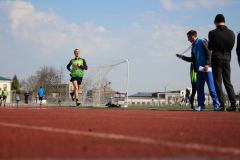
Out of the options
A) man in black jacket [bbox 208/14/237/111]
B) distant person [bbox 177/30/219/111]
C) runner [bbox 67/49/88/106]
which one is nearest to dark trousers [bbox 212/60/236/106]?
man in black jacket [bbox 208/14/237/111]

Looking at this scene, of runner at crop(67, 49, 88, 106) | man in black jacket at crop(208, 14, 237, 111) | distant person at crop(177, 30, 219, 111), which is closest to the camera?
man in black jacket at crop(208, 14, 237, 111)

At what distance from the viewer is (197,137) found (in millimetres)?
2562

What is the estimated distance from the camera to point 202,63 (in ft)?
28.4

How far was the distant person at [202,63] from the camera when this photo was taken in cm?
860

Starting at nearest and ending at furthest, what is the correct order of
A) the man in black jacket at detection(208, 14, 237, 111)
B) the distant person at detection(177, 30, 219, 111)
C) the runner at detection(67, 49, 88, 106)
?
the man in black jacket at detection(208, 14, 237, 111), the distant person at detection(177, 30, 219, 111), the runner at detection(67, 49, 88, 106)

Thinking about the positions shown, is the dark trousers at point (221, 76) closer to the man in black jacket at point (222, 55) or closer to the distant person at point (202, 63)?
the man in black jacket at point (222, 55)

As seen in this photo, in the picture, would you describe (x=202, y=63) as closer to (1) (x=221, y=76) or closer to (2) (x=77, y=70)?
(1) (x=221, y=76)

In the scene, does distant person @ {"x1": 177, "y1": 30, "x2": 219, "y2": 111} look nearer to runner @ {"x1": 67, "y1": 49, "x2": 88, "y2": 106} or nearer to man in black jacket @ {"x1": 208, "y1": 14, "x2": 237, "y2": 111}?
man in black jacket @ {"x1": 208, "y1": 14, "x2": 237, "y2": 111}

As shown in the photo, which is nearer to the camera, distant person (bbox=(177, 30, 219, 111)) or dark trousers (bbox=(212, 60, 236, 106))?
dark trousers (bbox=(212, 60, 236, 106))

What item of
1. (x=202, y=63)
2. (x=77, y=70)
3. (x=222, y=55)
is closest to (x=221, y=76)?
(x=222, y=55)

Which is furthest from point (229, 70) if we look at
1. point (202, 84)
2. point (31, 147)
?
point (31, 147)

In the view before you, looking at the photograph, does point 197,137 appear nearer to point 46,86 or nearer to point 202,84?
point 202,84

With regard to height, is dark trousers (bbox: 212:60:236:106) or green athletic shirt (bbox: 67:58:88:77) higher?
green athletic shirt (bbox: 67:58:88:77)

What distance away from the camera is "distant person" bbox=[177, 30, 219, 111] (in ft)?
28.2
